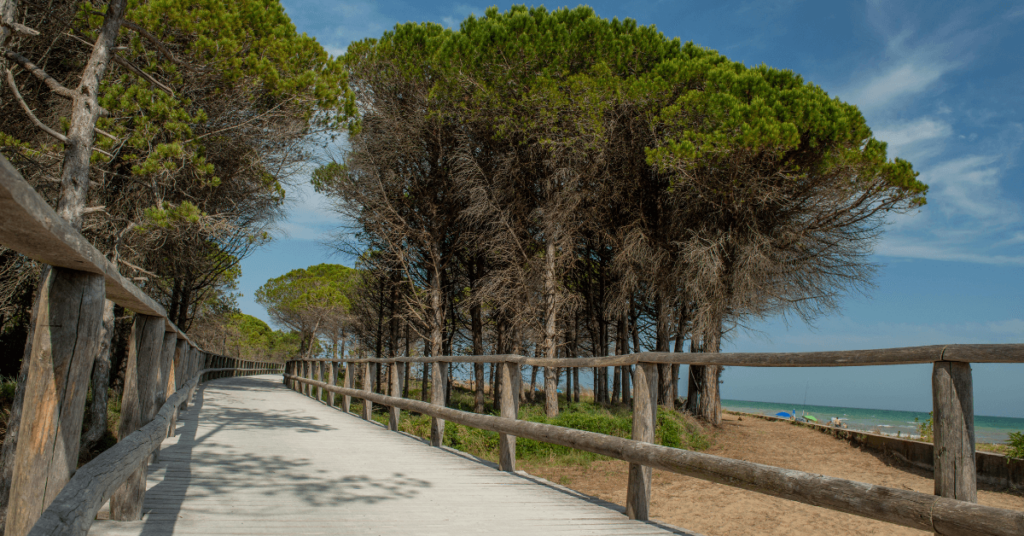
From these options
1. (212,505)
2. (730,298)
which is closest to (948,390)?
(212,505)

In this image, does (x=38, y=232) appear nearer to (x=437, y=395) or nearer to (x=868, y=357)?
(x=868, y=357)

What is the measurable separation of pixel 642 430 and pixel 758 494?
5.12 m

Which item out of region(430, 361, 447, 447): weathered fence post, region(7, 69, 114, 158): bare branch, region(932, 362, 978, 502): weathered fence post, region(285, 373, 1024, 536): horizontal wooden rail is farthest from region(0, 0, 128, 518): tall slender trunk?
region(932, 362, 978, 502): weathered fence post

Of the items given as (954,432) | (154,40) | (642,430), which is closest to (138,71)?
(154,40)

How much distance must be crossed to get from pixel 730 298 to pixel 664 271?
194 cm

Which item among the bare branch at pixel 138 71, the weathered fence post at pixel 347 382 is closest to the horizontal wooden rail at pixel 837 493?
the weathered fence post at pixel 347 382

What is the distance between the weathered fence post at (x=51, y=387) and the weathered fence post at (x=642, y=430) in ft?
10.5

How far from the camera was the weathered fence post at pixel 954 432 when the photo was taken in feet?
7.76

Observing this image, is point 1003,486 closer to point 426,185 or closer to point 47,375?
point 47,375

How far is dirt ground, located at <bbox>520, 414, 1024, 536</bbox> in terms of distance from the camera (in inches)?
251

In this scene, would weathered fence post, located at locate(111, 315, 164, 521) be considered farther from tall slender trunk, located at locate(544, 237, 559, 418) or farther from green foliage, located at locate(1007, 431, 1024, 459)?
green foliage, located at locate(1007, 431, 1024, 459)

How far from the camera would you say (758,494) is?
8.09 m

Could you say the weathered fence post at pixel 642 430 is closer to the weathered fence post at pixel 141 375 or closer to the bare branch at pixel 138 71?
the weathered fence post at pixel 141 375

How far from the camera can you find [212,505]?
373 centimetres
